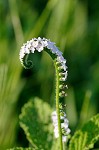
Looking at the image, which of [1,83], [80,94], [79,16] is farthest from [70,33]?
[1,83]

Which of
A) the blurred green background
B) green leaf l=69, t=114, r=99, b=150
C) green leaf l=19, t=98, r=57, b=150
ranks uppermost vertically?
the blurred green background

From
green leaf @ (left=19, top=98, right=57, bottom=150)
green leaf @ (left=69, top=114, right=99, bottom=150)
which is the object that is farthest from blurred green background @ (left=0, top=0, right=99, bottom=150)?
green leaf @ (left=69, top=114, right=99, bottom=150)

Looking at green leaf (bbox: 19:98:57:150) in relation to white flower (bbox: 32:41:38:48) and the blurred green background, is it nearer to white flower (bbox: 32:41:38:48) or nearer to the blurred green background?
white flower (bbox: 32:41:38:48)

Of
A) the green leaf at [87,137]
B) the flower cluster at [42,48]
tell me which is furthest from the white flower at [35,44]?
the green leaf at [87,137]

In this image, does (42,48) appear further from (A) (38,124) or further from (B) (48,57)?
(B) (48,57)

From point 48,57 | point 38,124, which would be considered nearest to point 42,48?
point 38,124

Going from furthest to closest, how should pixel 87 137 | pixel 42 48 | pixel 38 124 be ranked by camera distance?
pixel 38 124 → pixel 87 137 → pixel 42 48
